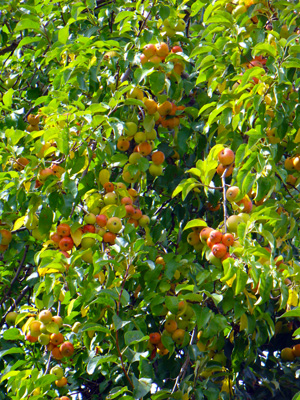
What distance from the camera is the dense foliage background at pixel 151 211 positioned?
1.85m

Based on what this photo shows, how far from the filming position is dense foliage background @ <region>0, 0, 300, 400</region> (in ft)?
6.07

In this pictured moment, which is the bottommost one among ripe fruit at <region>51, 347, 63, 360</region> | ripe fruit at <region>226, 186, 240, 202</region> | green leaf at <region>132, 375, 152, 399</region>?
ripe fruit at <region>51, 347, 63, 360</region>

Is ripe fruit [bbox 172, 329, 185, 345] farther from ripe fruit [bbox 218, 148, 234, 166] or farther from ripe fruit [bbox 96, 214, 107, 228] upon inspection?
ripe fruit [bbox 218, 148, 234, 166]

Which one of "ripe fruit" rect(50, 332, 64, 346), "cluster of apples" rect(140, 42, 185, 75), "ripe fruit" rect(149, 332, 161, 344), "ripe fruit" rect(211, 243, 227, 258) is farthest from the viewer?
"cluster of apples" rect(140, 42, 185, 75)

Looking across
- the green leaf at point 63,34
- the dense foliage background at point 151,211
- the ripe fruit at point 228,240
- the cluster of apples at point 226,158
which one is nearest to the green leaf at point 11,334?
the dense foliage background at point 151,211

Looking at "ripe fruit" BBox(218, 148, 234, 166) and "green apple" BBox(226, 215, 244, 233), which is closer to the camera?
"green apple" BBox(226, 215, 244, 233)

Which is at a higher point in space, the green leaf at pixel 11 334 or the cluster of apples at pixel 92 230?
the cluster of apples at pixel 92 230

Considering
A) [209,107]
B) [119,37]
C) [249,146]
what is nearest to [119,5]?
[119,37]

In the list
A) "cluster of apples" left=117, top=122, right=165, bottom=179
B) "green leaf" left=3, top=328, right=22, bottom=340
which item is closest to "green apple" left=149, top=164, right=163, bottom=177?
"cluster of apples" left=117, top=122, right=165, bottom=179

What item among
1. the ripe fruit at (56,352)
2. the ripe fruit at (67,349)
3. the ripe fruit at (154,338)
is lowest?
the ripe fruit at (154,338)

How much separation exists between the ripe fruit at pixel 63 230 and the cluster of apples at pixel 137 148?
1.21 feet

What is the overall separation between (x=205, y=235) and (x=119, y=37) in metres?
1.18

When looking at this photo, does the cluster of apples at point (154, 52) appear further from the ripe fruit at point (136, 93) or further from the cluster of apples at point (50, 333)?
the cluster of apples at point (50, 333)

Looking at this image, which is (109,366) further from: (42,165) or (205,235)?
(42,165)
